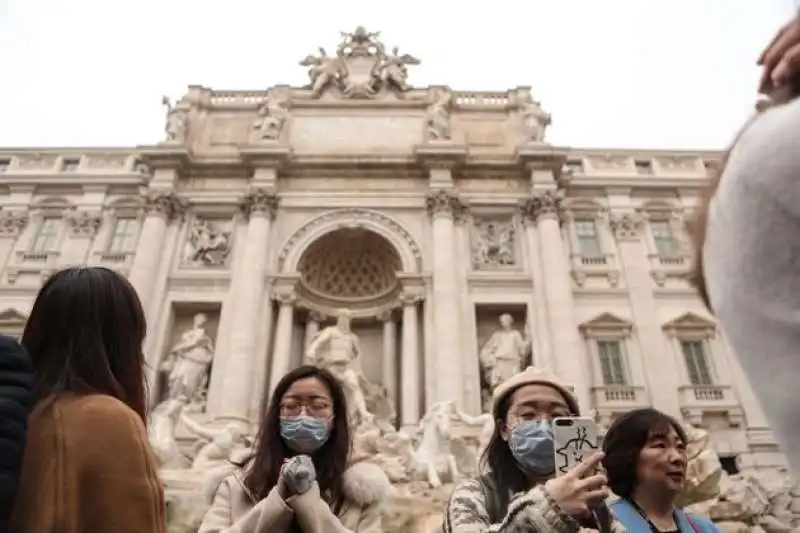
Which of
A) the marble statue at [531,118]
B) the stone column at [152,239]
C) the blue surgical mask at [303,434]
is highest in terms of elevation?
the marble statue at [531,118]

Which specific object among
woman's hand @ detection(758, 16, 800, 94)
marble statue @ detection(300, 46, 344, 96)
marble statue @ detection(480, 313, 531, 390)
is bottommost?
woman's hand @ detection(758, 16, 800, 94)

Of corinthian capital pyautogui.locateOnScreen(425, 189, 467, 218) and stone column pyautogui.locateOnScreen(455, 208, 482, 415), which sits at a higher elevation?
corinthian capital pyautogui.locateOnScreen(425, 189, 467, 218)

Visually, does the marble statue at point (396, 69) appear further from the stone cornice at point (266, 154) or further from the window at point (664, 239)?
the window at point (664, 239)

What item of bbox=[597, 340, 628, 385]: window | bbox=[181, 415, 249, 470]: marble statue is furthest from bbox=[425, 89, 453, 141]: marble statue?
bbox=[181, 415, 249, 470]: marble statue

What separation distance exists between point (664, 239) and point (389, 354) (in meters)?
9.53

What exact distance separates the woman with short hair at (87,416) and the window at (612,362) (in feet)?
51.3

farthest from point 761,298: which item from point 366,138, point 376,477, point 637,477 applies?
point 366,138

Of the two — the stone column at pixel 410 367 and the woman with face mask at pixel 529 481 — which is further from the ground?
the stone column at pixel 410 367

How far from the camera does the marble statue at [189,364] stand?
48.9 ft

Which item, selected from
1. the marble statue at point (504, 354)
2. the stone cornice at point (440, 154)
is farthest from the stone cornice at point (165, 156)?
the marble statue at point (504, 354)

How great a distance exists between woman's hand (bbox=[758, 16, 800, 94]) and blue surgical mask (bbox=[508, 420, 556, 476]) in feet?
5.79

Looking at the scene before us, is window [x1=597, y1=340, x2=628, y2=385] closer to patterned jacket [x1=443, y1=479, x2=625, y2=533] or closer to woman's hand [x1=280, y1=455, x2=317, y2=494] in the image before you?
patterned jacket [x1=443, y1=479, x2=625, y2=533]

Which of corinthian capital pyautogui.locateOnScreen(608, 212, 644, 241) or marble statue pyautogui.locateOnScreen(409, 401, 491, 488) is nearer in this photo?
marble statue pyautogui.locateOnScreen(409, 401, 491, 488)

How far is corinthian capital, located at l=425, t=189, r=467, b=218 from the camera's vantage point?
17734 mm
